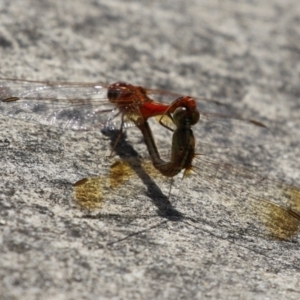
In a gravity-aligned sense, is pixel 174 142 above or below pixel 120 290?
above

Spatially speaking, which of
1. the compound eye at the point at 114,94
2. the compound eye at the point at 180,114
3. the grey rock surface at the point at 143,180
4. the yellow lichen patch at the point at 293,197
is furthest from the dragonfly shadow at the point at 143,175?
the yellow lichen patch at the point at 293,197

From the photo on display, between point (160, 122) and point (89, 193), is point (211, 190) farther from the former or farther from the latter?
point (89, 193)

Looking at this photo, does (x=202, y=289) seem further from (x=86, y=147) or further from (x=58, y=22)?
(x=58, y=22)

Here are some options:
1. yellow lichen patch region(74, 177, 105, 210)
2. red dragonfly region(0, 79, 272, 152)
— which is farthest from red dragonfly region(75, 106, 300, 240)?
red dragonfly region(0, 79, 272, 152)

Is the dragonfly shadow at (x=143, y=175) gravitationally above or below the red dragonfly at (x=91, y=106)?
below

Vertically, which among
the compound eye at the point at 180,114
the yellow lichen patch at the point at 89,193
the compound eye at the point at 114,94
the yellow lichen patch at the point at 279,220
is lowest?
the yellow lichen patch at the point at 89,193

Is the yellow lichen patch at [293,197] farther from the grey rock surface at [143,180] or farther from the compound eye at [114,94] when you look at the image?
the compound eye at [114,94]

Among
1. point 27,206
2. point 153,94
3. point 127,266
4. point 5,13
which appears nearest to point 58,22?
point 5,13

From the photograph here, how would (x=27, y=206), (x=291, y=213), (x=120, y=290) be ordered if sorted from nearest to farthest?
(x=120, y=290) → (x=27, y=206) → (x=291, y=213)
